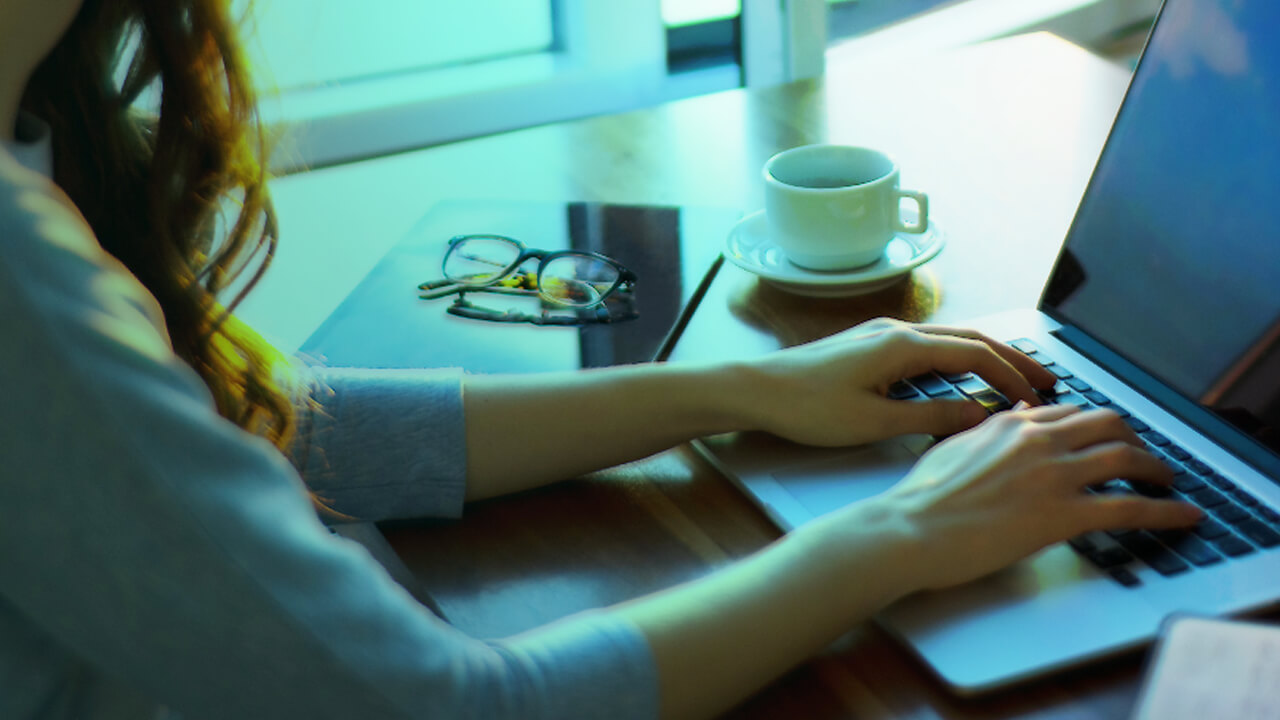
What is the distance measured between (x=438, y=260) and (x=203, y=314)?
1.12ft

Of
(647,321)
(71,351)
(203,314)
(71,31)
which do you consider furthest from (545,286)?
(71,351)

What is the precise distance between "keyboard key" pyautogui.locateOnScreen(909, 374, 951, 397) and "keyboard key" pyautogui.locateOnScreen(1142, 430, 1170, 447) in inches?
5.0

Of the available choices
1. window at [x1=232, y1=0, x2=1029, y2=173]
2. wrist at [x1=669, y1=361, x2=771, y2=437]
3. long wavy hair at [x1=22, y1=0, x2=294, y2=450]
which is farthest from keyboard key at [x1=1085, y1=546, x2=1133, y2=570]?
window at [x1=232, y1=0, x2=1029, y2=173]

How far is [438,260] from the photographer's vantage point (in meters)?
1.06

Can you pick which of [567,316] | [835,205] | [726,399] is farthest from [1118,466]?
[567,316]

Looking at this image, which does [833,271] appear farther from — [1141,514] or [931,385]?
[1141,514]

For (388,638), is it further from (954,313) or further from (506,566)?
(954,313)

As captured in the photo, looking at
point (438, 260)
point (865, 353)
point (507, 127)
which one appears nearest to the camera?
point (865, 353)

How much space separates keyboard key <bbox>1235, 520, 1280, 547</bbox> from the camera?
57cm

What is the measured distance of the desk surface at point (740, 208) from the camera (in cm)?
57

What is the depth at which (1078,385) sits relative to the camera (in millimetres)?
745

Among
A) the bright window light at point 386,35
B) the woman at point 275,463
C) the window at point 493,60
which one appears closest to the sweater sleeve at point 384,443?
the woman at point 275,463

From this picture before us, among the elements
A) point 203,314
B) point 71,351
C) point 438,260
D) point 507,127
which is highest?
point 71,351

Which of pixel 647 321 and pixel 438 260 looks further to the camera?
pixel 438 260
